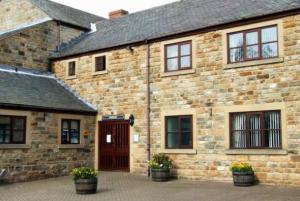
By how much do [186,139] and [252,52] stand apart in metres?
4.04

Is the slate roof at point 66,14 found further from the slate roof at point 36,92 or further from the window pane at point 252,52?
the window pane at point 252,52

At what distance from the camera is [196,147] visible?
16.1m

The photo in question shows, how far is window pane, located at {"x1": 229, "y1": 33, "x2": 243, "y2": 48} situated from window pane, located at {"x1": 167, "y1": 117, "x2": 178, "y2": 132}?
140 inches

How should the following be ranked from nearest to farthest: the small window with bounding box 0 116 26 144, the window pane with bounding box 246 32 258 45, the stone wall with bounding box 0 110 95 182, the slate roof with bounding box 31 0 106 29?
1. the window pane with bounding box 246 32 258 45
2. the small window with bounding box 0 116 26 144
3. the stone wall with bounding box 0 110 95 182
4. the slate roof with bounding box 31 0 106 29

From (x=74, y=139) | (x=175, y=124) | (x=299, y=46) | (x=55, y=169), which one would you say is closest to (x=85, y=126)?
(x=74, y=139)

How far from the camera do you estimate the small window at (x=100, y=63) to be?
19.6 meters

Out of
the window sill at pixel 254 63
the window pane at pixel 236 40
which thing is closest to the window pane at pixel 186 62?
the window sill at pixel 254 63

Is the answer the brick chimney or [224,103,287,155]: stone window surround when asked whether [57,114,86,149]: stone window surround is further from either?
the brick chimney

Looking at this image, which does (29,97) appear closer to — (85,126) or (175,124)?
(85,126)

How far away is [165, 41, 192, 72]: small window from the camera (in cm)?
1680

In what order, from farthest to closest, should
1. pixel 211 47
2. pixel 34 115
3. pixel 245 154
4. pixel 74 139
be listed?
1. pixel 74 139
2. pixel 34 115
3. pixel 211 47
4. pixel 245 154

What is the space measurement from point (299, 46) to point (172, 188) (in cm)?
615

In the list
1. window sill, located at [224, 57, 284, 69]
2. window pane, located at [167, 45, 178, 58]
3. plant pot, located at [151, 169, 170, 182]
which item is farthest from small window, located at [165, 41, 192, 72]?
plant pot, located at [151, 169, 170, 182]

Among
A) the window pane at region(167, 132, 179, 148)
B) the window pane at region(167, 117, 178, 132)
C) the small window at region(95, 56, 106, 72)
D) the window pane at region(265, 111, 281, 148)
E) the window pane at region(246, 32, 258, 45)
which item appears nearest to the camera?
the window pane at region(265, 111, 281, 148)
